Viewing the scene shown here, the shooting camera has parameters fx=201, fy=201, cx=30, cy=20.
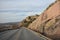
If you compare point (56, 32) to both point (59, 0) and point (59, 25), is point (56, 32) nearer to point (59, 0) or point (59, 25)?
point (59, 25)

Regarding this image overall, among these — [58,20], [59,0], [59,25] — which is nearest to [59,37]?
[59,25]

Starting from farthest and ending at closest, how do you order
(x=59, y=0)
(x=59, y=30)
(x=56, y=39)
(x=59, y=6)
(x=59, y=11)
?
(x=59, y=0)
(x=59, y=6)
(x=59, y=11)
(x=59, y=30)
(x=56, y=39)

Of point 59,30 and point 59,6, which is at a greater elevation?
point 59,6

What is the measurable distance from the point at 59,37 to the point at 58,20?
244 inches

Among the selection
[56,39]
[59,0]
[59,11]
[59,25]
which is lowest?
[56,39]

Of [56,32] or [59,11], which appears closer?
[56,32]

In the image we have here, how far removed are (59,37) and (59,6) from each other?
1517cm

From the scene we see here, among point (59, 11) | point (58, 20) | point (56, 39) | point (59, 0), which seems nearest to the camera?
point (56, 39)

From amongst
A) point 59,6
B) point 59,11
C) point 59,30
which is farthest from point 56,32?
point 59,6

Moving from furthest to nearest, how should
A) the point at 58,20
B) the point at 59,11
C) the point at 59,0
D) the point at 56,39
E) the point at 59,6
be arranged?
the point at 59,0 < the point at 59,6 < the point at 59,11 < the point at 58,20 < the point at 56,39

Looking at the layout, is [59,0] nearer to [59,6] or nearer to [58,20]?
[59,6]

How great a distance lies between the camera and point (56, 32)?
27828 mm

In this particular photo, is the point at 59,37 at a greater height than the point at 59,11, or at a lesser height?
lesser

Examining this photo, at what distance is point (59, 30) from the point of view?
27750 mm
